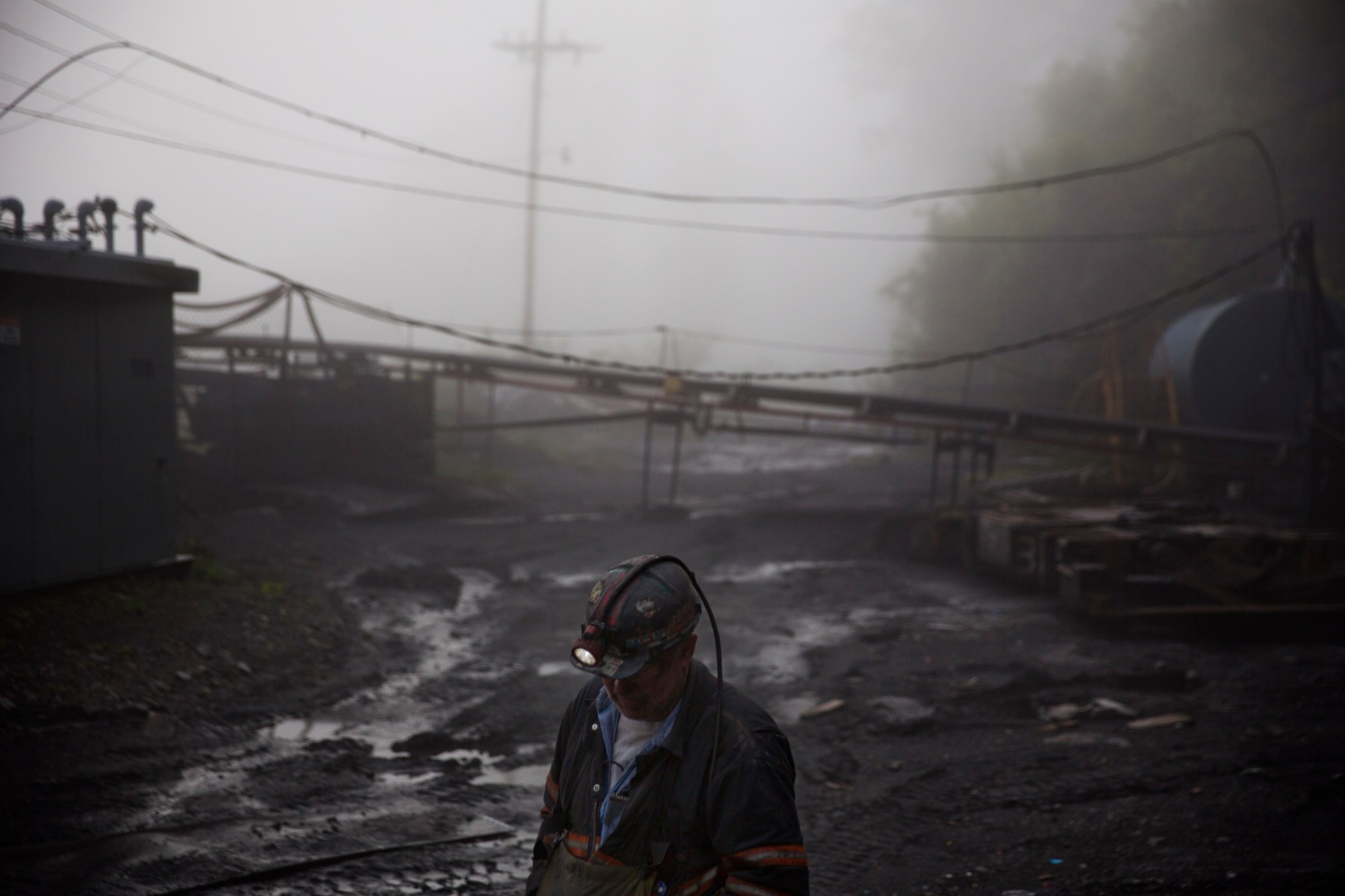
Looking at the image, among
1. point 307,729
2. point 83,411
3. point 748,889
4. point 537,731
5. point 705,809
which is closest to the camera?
point 748,889

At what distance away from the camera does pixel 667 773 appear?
2236mm

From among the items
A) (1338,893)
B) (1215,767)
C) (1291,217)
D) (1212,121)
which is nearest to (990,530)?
(1215,767)

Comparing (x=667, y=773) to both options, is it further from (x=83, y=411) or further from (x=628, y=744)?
(x=83, y=411)

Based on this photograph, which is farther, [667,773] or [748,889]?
[667,773]

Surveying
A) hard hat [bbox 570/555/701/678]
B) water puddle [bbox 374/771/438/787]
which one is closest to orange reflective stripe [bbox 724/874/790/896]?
hard hat [bbox 570/555/701/678]

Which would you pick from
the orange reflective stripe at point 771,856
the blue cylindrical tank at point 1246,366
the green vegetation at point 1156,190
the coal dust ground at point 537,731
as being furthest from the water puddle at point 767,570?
the green vegetation at point 1156,190

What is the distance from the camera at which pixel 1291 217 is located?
3008 cm

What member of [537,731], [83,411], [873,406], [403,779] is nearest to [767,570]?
[873,406]

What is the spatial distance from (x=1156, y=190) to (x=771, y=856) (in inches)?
1384

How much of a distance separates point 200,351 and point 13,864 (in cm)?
1526

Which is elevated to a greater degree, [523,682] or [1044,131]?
[1044,131]

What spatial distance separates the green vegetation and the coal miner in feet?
91.3

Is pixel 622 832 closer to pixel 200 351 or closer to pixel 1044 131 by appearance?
pixel 200 351

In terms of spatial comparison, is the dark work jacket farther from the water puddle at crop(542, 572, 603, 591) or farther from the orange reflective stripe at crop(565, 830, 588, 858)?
the water puddle at crop(542, 572, 603, 591)
